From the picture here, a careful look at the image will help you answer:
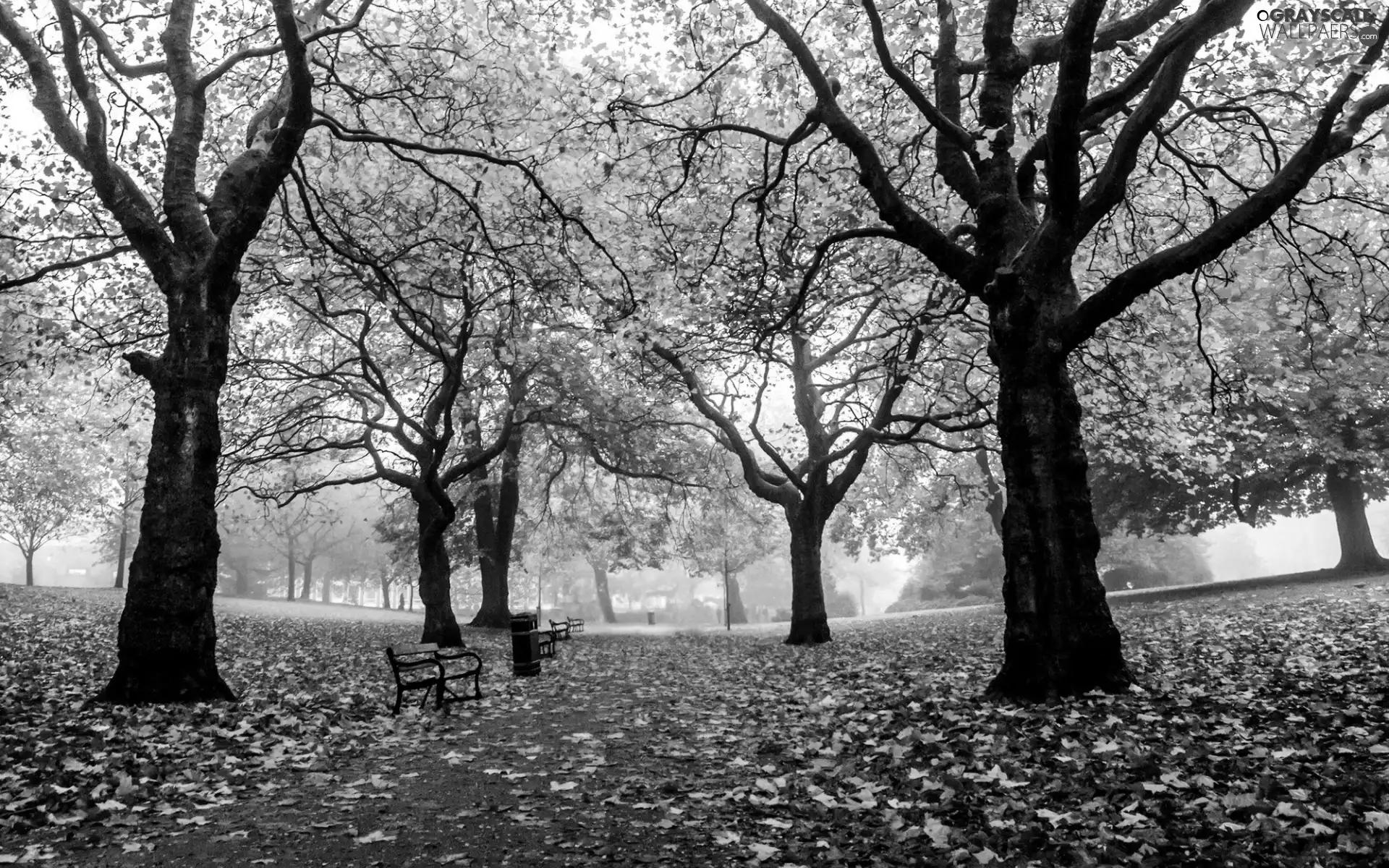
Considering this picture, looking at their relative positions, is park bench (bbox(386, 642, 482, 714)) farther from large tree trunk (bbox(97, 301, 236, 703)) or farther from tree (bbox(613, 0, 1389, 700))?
tree (bbox(613, 0, 1389, 700))

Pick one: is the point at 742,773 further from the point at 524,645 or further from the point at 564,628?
the point at 564,628

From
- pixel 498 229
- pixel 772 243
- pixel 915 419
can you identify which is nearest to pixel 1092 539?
pixel 772 243

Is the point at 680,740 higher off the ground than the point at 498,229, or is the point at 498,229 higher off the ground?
the point at 498,229

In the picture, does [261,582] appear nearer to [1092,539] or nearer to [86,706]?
[86,706]

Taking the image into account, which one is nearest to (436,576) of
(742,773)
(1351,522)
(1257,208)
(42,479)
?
(742,773)

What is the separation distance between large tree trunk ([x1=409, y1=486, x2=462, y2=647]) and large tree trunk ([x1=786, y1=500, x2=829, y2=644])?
8.51m

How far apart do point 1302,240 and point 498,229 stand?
15943 mm

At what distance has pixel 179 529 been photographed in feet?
30.4

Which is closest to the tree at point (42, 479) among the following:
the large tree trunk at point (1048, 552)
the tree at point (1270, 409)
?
the large tree trunk at point (1048, 552)

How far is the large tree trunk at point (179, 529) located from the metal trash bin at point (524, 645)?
486cm

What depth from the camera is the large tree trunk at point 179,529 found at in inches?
350

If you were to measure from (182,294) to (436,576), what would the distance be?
12.4 m

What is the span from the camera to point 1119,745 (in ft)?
18.9

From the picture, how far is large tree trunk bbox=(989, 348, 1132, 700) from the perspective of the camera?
792cm
